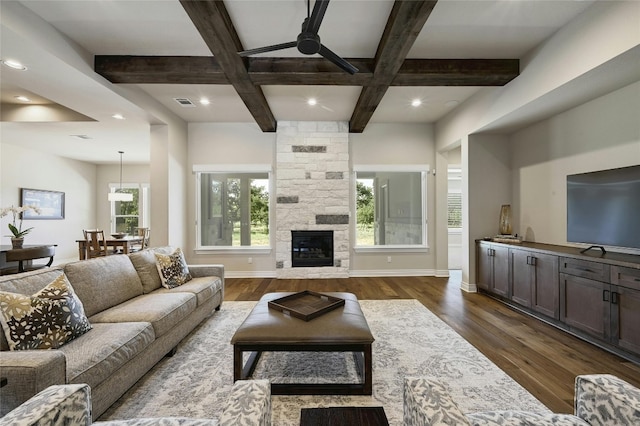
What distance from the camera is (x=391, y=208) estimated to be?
5723 mm

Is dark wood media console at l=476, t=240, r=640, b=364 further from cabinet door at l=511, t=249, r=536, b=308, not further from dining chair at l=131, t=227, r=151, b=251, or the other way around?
dining chair at l=131, t=227, r=151, b=251

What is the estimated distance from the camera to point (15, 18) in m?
2.31

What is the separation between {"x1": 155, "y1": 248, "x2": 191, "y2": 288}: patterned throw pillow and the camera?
121 inches

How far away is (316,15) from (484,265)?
405cm

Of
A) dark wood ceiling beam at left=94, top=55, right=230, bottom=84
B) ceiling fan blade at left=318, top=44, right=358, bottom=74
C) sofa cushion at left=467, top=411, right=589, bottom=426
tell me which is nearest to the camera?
sofa cushion at left=467, top=411, right=589, bottom=426

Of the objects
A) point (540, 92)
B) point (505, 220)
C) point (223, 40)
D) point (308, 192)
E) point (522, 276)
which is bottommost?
point (522, 276)

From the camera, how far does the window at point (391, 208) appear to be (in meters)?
5.66

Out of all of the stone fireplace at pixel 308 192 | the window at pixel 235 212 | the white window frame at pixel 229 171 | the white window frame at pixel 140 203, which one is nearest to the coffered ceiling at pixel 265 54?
the stone fireplace at pixel 308 192

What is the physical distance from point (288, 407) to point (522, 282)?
3.25 m

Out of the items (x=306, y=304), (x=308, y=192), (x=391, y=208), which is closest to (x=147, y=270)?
(x=306, y=304)

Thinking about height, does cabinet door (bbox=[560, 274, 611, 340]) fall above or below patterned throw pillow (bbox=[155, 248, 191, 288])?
below

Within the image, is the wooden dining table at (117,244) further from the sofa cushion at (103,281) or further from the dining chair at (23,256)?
the sofa cushion at (103,281)

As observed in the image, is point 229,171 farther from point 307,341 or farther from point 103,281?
point 307,341

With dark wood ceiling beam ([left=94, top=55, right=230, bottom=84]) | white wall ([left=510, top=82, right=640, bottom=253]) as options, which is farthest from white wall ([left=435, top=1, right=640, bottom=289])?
dark wood ceiling beam ([left=94, top=55, right=230, bottom=84])
